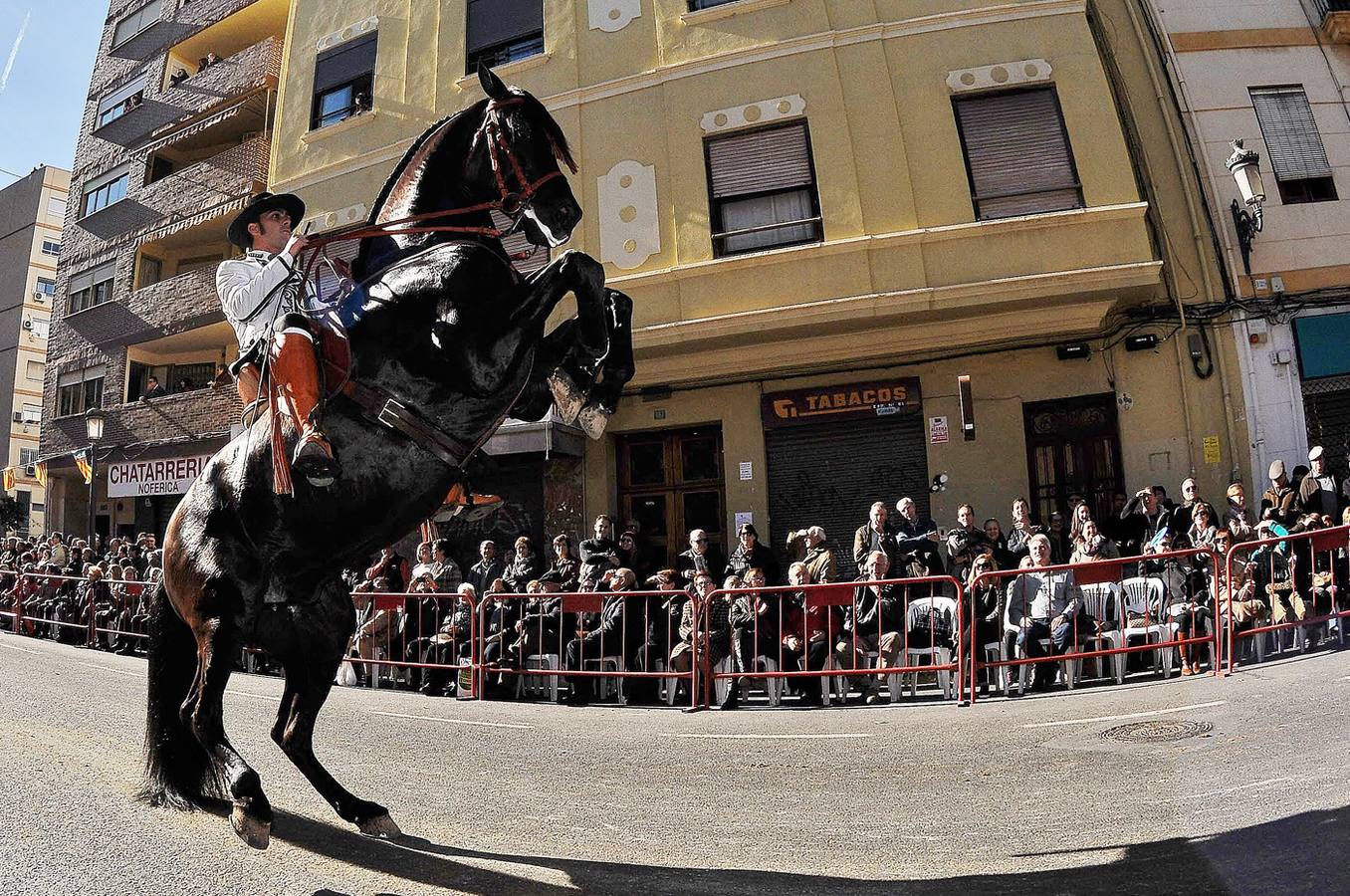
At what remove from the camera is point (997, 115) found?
13.1 m

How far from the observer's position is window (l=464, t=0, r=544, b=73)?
51.8 ft

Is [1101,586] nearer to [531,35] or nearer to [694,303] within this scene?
[694,303]

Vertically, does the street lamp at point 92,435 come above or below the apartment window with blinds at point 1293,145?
below

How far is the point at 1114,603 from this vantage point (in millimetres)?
8703

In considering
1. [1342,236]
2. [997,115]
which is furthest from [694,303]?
[1342,236]

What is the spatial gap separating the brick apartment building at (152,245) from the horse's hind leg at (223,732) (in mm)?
18701

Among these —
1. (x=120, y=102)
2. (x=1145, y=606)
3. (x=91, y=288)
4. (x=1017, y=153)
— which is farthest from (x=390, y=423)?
(x=120, y=102)

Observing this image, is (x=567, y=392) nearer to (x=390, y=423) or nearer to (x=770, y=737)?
(x=390, y=423)

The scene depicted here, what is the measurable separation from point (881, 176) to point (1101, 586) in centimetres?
704

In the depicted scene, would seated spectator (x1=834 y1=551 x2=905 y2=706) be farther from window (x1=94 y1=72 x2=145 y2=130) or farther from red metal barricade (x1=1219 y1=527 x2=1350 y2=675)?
window (x1=94 y1=72 x2=145 y2=130)

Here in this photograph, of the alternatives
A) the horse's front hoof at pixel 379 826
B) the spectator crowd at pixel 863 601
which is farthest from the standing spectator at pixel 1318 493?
the horse's front hoof at pixel 379 826

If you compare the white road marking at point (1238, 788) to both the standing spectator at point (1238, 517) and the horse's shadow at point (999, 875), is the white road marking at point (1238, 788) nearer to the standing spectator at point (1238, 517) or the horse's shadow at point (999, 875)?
the horse's shadow at point (999, 875)

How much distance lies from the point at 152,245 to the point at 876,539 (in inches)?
923

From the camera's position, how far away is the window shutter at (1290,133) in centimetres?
1331
